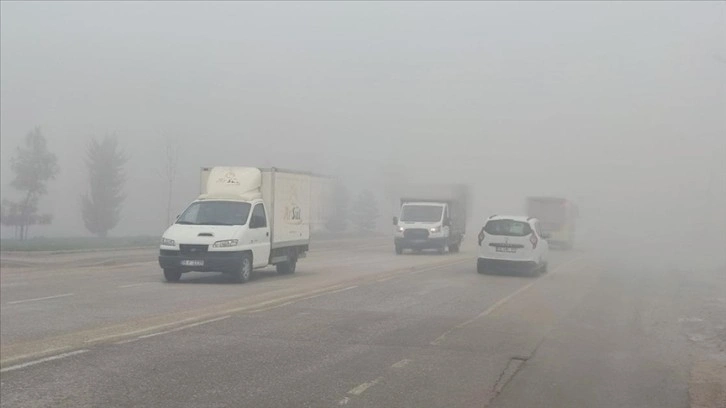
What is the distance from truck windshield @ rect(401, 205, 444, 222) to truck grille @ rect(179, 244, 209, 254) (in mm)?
18380

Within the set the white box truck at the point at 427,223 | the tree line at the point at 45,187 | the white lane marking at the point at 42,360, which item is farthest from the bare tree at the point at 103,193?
the white lane marking at the point at 42,360

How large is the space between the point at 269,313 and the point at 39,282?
893 centimetres

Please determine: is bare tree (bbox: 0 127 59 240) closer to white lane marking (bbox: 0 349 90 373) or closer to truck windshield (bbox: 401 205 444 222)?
truck windshield (bbox: 401 205 444 222)

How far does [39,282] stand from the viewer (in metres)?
19.5

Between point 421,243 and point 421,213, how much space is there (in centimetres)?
144

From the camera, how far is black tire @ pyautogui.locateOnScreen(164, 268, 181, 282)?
19147mm

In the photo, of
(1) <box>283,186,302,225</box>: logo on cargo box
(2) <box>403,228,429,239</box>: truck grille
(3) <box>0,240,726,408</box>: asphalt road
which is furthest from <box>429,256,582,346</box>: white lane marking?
(2) <box>403,228,429,239</box>: truck grille

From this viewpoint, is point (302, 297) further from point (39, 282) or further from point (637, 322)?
point (39, 282)

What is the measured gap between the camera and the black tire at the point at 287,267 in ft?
73.0

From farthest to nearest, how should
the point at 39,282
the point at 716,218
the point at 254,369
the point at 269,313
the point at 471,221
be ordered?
1. the point at 471,221
2. the point at 39,282
3. the point at 716,218
4. the point at 269,313
5. the point at 254,369

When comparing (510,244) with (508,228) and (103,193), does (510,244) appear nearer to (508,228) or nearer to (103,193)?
(508,228)

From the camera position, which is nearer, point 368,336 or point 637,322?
point 368,336

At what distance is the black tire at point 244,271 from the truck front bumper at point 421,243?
55.6 ft

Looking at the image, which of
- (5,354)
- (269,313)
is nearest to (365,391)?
(5,354)
